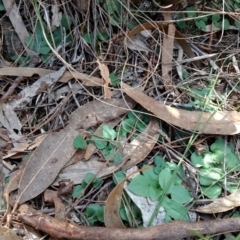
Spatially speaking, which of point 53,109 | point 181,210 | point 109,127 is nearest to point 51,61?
point 53,109

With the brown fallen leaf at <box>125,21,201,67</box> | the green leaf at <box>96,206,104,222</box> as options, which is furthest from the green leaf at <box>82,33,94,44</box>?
the green leaf at <box>96,206,104,222</box>

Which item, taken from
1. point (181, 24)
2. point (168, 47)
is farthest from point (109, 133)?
point (181, 24)

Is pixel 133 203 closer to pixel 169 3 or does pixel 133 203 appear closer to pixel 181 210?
pixel 181 210

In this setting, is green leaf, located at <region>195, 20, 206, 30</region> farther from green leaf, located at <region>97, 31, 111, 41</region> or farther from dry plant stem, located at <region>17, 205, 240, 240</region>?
dry plant stem, located at <region>17, 205, 240, 240</region>

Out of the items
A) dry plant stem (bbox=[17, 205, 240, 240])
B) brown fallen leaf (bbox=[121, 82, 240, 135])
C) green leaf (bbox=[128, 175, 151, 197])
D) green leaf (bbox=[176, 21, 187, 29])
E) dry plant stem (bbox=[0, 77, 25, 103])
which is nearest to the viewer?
dry plant stem (bbox=[17, 205, 240, 240])

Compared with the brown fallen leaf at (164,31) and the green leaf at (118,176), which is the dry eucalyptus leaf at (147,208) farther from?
the brown fallen leaf at (164,31)

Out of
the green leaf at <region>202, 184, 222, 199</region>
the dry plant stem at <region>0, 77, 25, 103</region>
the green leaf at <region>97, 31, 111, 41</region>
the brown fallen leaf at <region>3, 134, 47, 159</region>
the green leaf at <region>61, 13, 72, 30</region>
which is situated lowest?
the green leaf at <region>202, 184, 222, 199</region>

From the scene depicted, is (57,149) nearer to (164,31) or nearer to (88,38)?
(88,38)

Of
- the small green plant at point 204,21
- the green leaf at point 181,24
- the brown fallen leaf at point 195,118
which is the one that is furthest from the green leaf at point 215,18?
the brown fallen leaf at point 195,118
